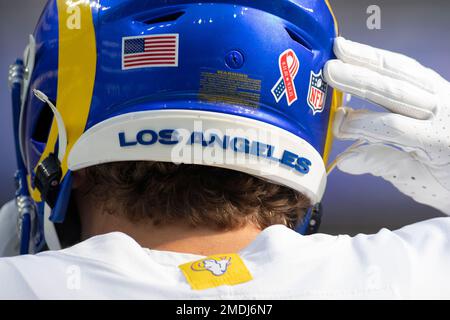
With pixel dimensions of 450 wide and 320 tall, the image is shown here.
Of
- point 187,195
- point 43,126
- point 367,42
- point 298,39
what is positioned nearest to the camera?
point 187,195

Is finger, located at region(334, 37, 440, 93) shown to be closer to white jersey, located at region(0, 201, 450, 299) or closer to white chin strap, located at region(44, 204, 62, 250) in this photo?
white jersey, located at region(0, 201, 450, 299)

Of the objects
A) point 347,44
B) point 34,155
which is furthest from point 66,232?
point 347,44

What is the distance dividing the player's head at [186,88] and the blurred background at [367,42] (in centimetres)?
141

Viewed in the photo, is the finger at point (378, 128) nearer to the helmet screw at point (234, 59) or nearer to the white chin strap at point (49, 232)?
the helmet screw at point (234, 59)

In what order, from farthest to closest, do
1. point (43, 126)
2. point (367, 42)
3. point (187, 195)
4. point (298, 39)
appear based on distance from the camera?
1. point (367, 42)
2. point (43, 126)
3. point (298, 39)
4. point (187, 195)

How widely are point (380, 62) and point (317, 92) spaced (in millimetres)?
159

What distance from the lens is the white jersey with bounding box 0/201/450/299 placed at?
0.77 m

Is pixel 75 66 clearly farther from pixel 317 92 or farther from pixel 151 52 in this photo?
pixel 317 92

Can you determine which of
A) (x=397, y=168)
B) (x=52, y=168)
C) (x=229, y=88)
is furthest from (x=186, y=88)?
(x=397, y=168)

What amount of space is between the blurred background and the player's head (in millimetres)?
1412

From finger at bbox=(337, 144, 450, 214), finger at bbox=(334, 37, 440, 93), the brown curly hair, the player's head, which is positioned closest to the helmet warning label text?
the player's head

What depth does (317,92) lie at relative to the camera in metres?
1.12
